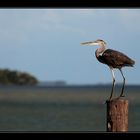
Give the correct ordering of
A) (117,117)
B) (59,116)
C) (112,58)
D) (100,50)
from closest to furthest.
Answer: (117,117) → (112,58) → (100,50) → (59,116)

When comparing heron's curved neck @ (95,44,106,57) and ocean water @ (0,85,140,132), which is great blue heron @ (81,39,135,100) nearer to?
heron's curved neck @ (95,44,106,57)

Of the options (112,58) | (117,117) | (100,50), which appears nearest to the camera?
(117,117)

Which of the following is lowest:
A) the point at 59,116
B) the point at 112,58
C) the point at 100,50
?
the point at 112,58

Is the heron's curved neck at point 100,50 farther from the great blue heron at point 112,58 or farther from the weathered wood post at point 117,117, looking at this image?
the weathered wood post at point 117,117

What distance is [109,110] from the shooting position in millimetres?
5555

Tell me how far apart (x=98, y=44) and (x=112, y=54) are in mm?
759

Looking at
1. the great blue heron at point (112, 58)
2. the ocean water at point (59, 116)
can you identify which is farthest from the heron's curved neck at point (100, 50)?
the ocean water at point (59, 116)

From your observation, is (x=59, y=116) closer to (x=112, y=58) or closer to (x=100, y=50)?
(x=100, y=50)

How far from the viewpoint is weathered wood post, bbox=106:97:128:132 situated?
17.8ft

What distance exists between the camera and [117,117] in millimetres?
5473

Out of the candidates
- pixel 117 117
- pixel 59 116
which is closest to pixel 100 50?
pixel 117 117

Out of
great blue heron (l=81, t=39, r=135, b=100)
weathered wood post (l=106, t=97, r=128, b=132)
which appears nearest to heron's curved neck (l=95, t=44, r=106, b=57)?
great blue heron (l=81, t=39, r=135, b=100)
